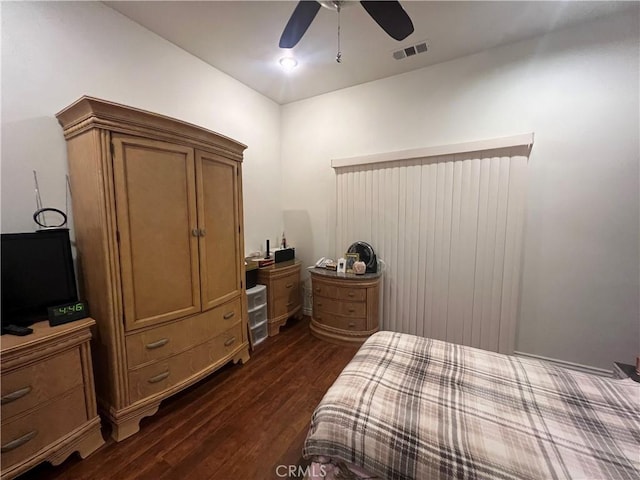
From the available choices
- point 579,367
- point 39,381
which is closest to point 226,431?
point 39,381

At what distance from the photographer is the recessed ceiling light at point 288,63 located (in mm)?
2508

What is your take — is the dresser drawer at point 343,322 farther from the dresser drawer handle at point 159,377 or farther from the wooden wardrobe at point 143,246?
the dresser drawer handle at point 159,377

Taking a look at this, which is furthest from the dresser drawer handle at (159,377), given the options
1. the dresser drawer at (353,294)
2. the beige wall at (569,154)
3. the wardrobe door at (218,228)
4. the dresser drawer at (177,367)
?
the beige wall at (569,154)

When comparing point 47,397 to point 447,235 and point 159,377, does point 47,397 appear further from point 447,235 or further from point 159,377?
point 447,235

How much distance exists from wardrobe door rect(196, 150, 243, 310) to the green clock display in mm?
673

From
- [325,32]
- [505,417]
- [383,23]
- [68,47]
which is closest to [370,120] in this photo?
[325,32]

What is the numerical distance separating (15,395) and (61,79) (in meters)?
1.88

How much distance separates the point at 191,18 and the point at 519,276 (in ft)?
11.6

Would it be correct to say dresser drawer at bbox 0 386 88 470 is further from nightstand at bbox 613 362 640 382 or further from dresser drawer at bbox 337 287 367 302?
nightstand at bbox 613 362 640 382

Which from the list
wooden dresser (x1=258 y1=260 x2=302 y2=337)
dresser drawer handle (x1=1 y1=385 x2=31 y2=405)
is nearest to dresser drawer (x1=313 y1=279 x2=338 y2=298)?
wooden dresser (x1=258 y1=260 x2=302 y2=337)

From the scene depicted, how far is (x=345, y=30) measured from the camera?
6.93 feet

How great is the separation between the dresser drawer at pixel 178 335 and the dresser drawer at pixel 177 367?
0.16ft

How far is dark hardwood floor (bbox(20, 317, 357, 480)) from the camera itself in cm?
139

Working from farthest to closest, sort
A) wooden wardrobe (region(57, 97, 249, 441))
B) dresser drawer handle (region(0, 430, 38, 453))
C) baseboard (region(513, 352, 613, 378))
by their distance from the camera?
baseboard (region(513, 352, 613, 378))
wooden wardrobe (region(57, 97, 249, 441))
dresser drawer handle (region(0, 430, 38, 453))
